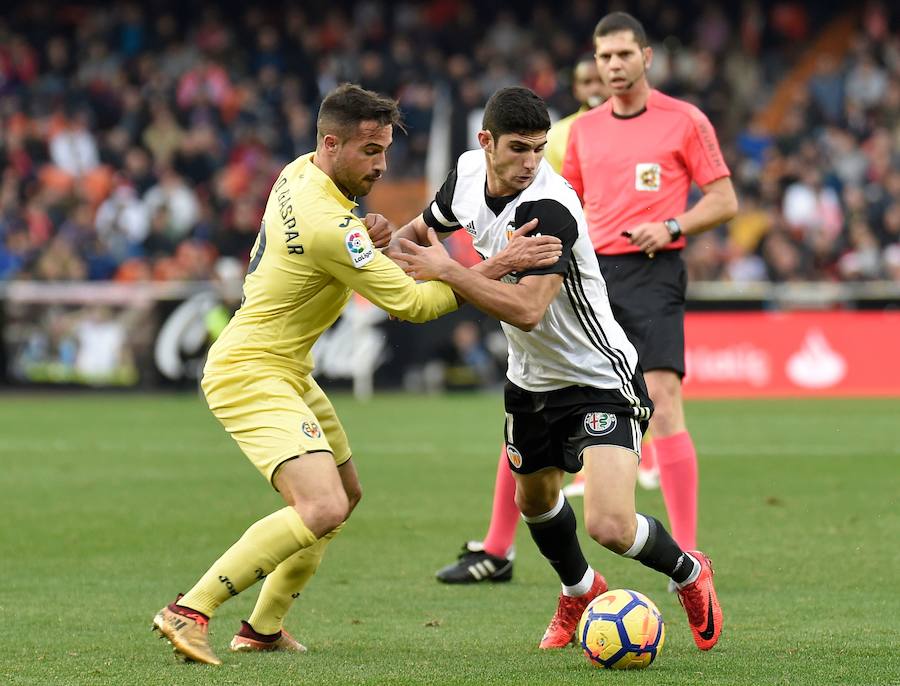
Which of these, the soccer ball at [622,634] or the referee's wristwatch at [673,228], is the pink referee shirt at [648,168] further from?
the soccer ball at [622,634]

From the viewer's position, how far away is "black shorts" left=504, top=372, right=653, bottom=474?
5.83 m

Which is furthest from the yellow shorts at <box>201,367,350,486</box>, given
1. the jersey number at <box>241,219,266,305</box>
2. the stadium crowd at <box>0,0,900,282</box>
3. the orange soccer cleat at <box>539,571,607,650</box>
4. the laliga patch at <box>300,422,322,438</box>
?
the stadium crowd at <box>0,0,900,282</box>

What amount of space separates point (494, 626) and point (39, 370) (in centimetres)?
1397

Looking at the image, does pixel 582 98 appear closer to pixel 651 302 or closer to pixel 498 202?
pixel 651 302

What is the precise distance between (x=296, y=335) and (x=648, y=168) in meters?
2.63

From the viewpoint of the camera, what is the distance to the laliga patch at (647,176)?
7734mm

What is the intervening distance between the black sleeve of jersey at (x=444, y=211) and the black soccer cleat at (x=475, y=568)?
196cm

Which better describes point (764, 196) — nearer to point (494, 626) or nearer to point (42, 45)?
point (42, 45)

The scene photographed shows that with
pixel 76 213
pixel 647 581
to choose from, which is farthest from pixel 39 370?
pixel 647 581

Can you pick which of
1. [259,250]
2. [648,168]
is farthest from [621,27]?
[259,250]

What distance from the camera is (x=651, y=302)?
752 centimetres

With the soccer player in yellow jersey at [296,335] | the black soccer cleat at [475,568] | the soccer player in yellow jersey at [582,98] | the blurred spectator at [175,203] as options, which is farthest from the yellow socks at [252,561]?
the blurred spectator at [175,203]

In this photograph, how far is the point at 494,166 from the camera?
575 centimetres

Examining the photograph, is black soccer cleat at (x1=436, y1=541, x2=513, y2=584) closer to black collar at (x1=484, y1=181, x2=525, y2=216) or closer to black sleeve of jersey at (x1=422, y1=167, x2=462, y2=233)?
black sleeve of jersey at (x1=422, y1=167, x2=462, y2=233)
